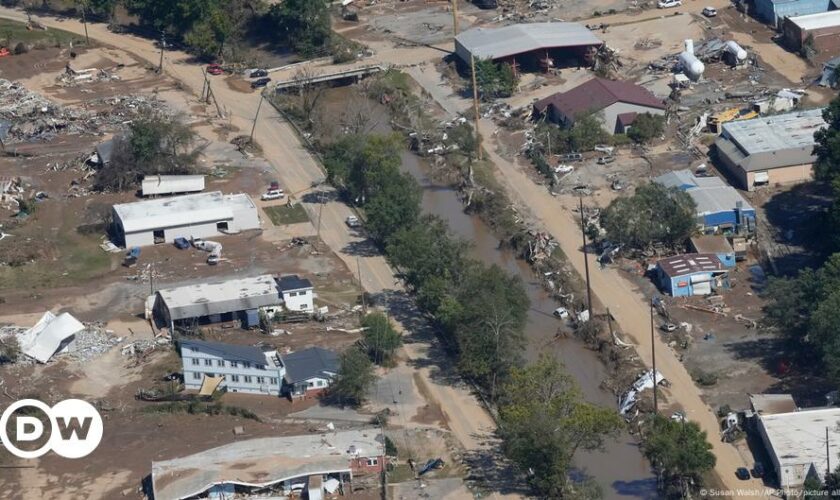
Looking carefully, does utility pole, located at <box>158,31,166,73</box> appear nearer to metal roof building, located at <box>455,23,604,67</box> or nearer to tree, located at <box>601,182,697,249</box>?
metal roof building, located at <box>455,23,604,67</box>

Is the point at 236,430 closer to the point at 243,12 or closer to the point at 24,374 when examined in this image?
the point at 24,374

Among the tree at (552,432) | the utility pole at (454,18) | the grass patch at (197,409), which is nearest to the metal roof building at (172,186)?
Result: the grass patch at (197,409)

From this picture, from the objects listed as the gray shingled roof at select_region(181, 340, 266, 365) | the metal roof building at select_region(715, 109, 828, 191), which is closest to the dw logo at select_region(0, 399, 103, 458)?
the gray shingled roof at select_region(181, 340, 266, 365)

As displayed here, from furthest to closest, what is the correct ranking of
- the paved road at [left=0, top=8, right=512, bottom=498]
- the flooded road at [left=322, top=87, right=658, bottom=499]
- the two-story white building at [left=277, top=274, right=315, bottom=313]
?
the two-story white building at [left=277, top=274, right=315, bottom=313]
the paved road at [left=0, top=8, right=512, bottom=498]
the flooded road at [left=322, top=87, right=658, bottom=499]

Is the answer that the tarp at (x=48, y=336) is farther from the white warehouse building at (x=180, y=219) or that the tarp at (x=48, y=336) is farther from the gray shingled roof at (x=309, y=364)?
the gray shingled roof at (x=309, y=364)

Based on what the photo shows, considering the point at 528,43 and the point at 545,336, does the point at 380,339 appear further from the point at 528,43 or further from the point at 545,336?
the point at 528,43

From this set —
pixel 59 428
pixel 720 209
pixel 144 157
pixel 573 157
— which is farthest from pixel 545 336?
pixel 144 157
